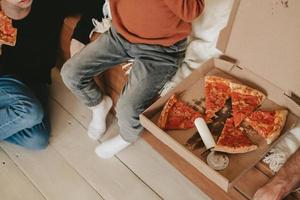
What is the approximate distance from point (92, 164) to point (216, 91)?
21.0 inches

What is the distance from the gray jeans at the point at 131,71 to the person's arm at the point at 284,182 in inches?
16.5

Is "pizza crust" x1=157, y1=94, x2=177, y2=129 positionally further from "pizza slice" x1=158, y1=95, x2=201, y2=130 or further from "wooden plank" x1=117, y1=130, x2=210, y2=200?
"wooden plank" x1=117, y1=130, x2=210, y2=200

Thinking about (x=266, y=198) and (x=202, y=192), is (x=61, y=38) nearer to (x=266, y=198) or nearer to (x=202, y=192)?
(x=202, y=192)

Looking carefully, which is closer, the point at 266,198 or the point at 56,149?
the point at 266,198

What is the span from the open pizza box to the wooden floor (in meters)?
0.34

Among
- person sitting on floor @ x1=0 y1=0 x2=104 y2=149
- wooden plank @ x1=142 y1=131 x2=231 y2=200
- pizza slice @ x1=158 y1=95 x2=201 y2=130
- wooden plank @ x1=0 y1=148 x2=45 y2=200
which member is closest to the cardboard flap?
pizza slice @ x1=158 y1=95 x2=201 y2=130

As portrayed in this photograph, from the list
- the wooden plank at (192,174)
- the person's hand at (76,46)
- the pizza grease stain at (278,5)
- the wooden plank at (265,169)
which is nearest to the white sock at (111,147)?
the wooden plank at (192,174)

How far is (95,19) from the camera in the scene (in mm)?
1324

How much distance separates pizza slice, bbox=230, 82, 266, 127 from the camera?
1010 mm

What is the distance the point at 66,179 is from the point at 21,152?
8.2 inches

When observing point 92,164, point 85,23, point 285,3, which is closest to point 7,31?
point 85,23

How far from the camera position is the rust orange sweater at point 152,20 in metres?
1.06

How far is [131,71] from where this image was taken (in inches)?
45.6

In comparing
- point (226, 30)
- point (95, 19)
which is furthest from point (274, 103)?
point (95, 19)
